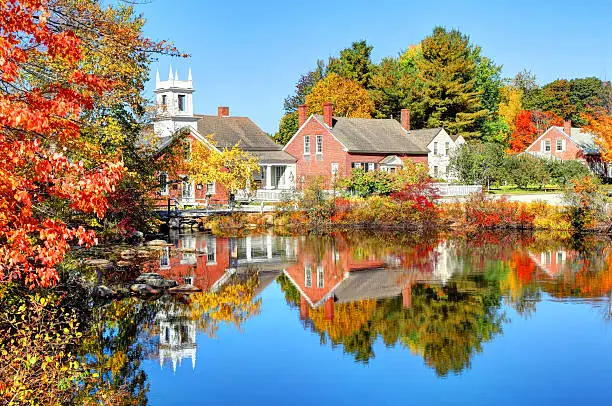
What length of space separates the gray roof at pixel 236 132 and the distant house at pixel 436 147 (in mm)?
13338

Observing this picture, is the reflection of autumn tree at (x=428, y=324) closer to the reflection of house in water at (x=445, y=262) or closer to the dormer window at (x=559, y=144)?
the reflection of house in water at (x=445, y=262)

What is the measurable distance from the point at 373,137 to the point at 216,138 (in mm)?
13959

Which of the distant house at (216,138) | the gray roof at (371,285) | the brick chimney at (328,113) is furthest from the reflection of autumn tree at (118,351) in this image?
the brick chimney at (328,113)

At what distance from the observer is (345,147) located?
58.1 m

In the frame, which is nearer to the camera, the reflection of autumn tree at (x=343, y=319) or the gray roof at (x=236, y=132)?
the reflection of autumn tree at (x=343, y=319)

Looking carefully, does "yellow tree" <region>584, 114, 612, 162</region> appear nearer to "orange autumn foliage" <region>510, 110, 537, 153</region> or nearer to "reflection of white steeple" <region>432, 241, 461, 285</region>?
"reflection of white steeple" <region>432, 241, 461, 285</region>

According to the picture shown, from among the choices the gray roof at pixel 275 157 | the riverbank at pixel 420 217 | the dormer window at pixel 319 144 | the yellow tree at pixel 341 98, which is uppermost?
the yellow tree at pixel 341 98

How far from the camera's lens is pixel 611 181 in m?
70.8

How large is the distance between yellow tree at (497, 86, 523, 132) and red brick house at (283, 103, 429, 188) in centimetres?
3474

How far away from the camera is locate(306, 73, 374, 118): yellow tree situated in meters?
72.7

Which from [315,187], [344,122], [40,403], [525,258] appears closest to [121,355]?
[40,403]

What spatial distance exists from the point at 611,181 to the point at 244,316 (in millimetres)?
60062

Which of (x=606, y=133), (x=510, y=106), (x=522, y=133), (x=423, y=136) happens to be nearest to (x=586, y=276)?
(x=606, y=133)

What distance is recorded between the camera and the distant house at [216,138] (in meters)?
51.6
